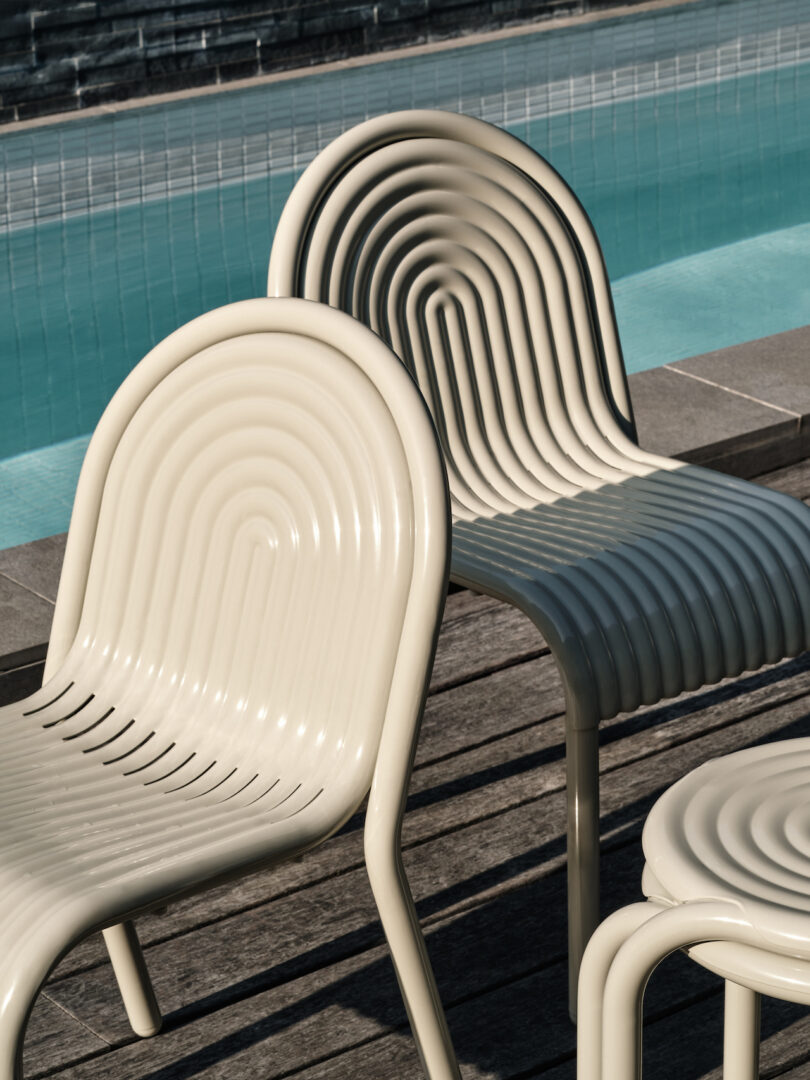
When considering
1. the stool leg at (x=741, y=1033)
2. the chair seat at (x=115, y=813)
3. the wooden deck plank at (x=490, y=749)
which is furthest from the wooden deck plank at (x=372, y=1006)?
the stool leg at (x=741, y=1033)

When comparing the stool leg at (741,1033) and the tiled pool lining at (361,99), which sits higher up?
the tiled pool lining at (361,99)

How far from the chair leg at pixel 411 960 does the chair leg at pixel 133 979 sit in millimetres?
524

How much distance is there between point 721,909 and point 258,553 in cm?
86

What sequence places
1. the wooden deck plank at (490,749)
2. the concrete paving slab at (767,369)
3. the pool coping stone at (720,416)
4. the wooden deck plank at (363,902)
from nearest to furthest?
the wooden deck plank at (363,902) → the wooden deck plank at (490,749) → the pool coping stone at (720,416) → the concrete paving slab at (767,369)

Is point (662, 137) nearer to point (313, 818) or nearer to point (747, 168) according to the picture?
point (747, 168)

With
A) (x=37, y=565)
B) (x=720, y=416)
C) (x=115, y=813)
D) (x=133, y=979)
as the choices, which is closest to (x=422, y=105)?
(x=720, y=416)

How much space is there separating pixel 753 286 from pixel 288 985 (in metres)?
5.17

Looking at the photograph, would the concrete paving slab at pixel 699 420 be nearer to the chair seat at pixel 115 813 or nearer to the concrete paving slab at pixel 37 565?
the concrete paving slab at pixel 37 565

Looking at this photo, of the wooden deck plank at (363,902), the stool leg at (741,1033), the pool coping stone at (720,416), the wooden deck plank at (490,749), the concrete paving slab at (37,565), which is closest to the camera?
the stool leg at (741,1033)

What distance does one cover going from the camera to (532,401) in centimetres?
281

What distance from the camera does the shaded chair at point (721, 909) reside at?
1.34m

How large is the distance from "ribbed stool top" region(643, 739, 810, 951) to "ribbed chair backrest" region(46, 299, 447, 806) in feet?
1.14

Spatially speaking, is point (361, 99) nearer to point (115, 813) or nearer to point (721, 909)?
point (115, 813)

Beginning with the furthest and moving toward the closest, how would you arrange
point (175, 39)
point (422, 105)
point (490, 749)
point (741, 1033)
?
point (175, 39) < point (422, 105) < point (490, 749) < point (741, 1033)
